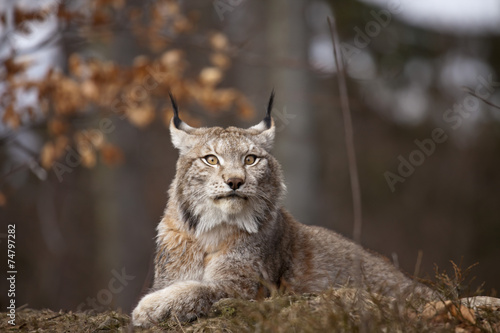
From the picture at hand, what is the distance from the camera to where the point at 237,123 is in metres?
17.1

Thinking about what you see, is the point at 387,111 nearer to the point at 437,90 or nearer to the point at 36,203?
the point at 437,90

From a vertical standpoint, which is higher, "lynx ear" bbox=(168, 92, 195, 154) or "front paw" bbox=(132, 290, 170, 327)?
"lynx ear" bbox=(168, 92, 195, 154)

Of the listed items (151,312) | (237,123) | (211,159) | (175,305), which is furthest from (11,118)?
(237,123)

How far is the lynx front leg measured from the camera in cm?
391

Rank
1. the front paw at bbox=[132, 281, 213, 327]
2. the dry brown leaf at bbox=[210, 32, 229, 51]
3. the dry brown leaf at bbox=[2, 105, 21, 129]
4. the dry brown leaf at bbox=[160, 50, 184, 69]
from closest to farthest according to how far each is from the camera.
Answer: the front paw at bbox=[132, 281, 213, 327], the dry brown leaf at bbox=[2, 105, 21, 129], the dry brown leaf at bbox=[160, 50, 184, 69], the dry brown leaf at bbox=[210, 32, 229, 51]

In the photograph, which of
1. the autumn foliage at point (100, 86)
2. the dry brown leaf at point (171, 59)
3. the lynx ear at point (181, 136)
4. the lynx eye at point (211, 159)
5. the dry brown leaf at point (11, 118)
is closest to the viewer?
the lynx eye at point (211, 159)

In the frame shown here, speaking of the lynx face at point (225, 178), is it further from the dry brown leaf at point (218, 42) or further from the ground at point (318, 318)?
the dry brown leaf at point (218, 42)

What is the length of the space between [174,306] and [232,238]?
795 mm

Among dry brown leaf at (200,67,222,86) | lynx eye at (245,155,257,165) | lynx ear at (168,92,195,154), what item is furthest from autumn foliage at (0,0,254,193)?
lynx eye at (245,155,257,165)

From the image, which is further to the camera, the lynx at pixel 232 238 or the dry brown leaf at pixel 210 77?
the dry brown leaf at pixel 210 77

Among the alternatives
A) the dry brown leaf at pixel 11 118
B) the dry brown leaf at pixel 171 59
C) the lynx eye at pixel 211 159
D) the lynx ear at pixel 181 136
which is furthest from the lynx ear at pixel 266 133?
the dry brown leaf at pixel 11 118

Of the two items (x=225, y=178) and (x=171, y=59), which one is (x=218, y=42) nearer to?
(x=171, y=59)

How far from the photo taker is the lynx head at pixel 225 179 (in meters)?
4.34

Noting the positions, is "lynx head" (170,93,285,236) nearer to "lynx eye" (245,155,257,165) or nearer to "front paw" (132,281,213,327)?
"lynx eye" (245,155,257,165)
